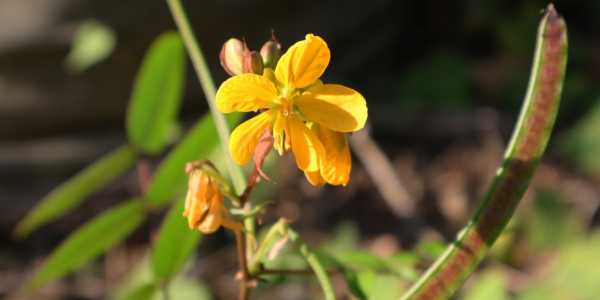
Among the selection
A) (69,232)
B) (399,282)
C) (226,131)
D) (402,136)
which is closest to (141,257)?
(69,232)

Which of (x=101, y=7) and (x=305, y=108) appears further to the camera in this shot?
(x=101, y=7)

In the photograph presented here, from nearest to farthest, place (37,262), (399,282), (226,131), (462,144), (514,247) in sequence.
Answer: (226,131)
(399,282)
(514,247)
(37,262)
(462,144)

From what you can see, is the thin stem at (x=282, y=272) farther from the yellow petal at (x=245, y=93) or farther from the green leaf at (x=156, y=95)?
the green leaf at (x=156, y=95)

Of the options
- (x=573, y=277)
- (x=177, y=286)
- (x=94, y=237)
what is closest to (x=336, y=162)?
(x=94, y=237)

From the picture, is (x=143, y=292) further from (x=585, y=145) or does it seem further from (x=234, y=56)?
(x=585, y=145)

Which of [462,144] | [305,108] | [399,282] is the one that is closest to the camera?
[305,108]

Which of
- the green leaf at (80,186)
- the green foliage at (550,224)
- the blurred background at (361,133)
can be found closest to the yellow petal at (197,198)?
the green leaf at (80,186)

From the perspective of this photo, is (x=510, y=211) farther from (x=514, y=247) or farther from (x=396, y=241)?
(x=396, y=241)
